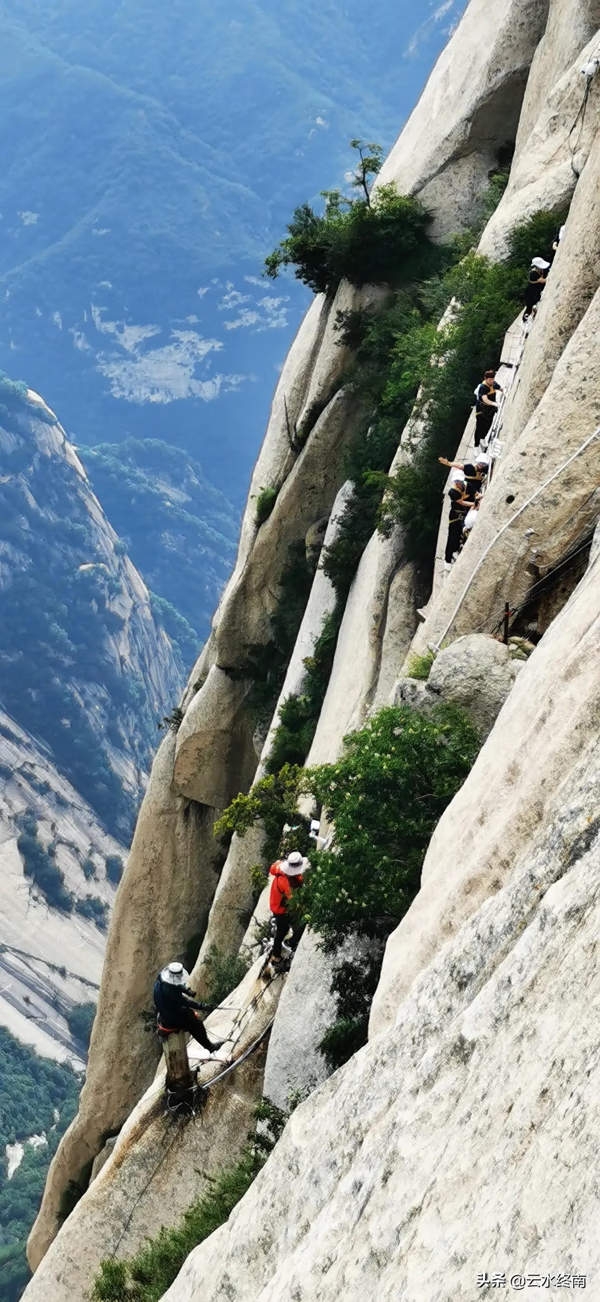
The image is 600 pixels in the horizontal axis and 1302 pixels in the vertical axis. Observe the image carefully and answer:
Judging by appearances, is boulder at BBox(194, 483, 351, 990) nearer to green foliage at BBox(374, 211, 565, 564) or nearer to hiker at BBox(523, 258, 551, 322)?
green foliage at BBox(374, 211, 565, 564)

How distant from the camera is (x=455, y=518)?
2039 centimetres

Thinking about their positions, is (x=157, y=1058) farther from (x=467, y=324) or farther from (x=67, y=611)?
(x=67, y=611)

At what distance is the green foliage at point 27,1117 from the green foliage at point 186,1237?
9081cm

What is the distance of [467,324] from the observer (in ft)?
77.0

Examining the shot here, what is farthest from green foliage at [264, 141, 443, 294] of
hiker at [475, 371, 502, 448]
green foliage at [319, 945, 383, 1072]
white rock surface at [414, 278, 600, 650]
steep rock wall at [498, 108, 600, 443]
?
green foliage at [319, 945, 383, 1072]

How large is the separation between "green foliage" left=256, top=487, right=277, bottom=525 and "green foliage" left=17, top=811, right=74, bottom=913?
115672 millimetres

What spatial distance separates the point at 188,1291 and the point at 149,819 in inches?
966

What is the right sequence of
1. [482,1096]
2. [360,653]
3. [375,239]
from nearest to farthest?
[482,1096], [360,653], [375,239]

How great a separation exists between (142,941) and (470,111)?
23.3m

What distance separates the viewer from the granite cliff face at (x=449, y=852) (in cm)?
800

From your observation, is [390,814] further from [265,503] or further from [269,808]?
[265,503]

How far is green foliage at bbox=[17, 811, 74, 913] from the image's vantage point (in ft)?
468

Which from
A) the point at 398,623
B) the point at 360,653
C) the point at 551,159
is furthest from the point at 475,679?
the point at 551,159

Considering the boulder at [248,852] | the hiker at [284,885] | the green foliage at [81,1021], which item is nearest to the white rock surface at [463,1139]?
the hiker at [284,885]
